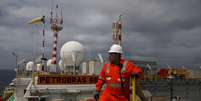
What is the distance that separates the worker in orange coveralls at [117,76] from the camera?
5789mm

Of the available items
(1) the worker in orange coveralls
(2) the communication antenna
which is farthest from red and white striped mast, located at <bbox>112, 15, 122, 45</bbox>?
(1) the worker in orange coveralls

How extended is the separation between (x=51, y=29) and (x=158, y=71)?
12887 mm

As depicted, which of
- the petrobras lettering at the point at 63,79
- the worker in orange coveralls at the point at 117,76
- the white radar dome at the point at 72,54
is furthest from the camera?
the white radar dome at the point at 72,54

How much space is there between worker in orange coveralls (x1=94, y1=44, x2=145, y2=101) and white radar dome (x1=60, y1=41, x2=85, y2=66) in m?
22.1

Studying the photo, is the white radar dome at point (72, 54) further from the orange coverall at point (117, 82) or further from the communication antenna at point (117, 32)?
the orange coverall at point (117, 82)

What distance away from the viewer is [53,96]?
72.3 feet

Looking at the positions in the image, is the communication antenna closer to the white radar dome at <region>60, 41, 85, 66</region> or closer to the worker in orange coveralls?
the white radar dome at <region>60, 41, 85, 66</region>

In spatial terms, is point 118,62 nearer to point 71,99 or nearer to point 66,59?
point 71,99

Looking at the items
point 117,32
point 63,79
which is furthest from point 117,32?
point 63,79

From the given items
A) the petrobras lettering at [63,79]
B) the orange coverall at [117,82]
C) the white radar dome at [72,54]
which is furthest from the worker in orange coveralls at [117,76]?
the white radar dome at [72,54]

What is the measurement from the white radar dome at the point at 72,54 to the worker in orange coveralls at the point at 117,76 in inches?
868

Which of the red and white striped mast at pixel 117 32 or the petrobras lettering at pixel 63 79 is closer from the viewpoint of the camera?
the petrobras lettering at pixel 63 79

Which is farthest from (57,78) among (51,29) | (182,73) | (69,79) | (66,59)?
(182,73)

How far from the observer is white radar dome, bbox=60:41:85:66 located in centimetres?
2825
